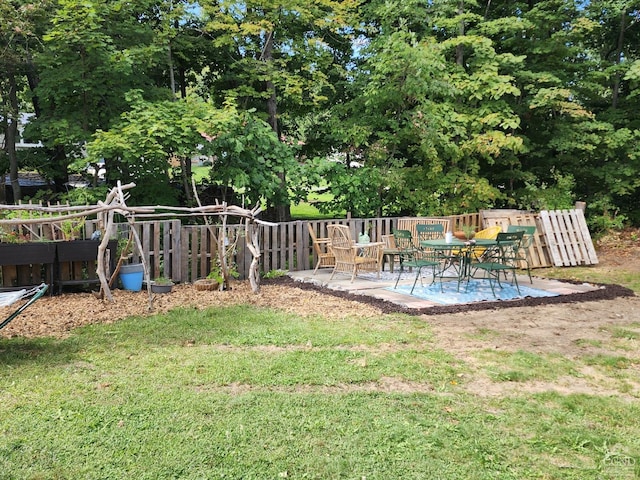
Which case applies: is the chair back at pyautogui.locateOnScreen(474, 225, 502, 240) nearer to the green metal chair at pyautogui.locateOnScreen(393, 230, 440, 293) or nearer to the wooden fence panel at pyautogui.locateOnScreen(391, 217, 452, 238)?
the wooden fence panel at pyautogui.locateOnScreen(391, 217, 452, 238)

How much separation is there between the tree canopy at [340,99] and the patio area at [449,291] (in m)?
2.86

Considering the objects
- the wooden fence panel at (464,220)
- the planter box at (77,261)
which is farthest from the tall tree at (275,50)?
the planter box at (77,261)

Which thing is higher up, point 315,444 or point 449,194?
point 449,194

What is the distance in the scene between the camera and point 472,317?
6.29 metres

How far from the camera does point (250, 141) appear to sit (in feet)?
34.1

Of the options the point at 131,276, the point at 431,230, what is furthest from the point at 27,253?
the point at 431,230

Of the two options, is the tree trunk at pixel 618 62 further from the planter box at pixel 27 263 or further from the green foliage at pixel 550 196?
the planter box at pixel 27 263

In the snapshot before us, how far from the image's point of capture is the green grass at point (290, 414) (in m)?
2.75

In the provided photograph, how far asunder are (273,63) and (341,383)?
374 inches

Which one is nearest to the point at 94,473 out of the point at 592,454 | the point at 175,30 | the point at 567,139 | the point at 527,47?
the point at 592,454

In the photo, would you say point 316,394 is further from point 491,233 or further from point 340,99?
point 340,99

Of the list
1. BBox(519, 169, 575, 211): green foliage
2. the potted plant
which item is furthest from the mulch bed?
BBox(519, 169, 575, 211): green foliage

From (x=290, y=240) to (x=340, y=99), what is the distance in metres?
5.81

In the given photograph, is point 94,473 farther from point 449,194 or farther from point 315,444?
point 449,194
